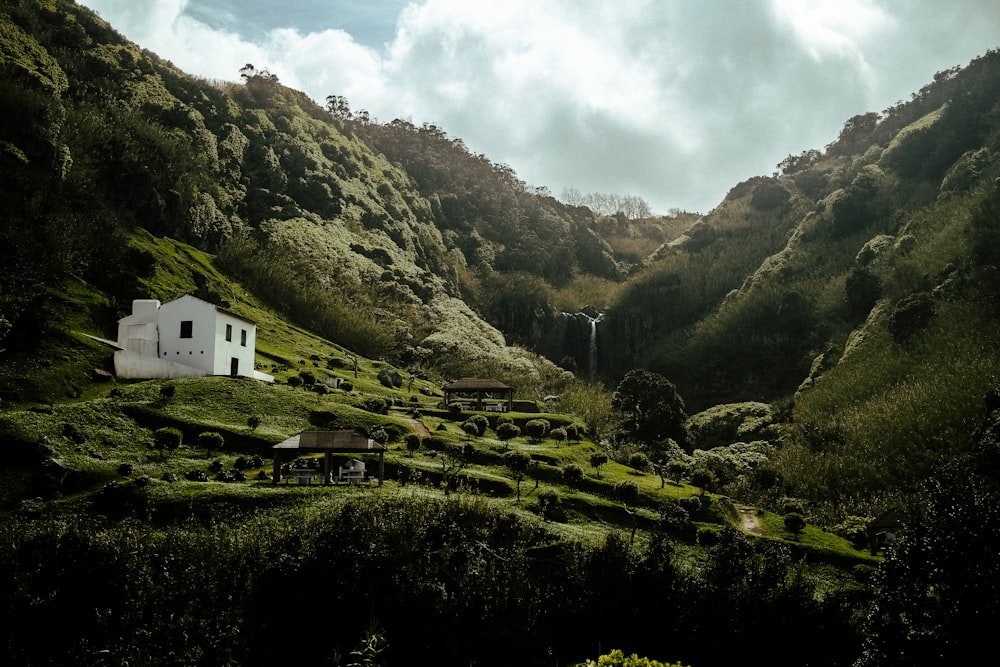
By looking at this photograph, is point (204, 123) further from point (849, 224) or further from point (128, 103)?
point (849, 224)

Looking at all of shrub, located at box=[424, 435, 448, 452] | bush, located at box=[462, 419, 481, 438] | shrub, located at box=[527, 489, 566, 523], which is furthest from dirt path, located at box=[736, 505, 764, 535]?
shrub, located at box=[424, 435, 448, 452]

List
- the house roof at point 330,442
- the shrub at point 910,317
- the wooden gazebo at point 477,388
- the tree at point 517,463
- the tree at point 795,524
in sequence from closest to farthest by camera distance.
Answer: the house roof at point 330,442
the tree at point 795,524
the tree at point 517,463
the wooden gazebo at point 477,388
the shrub at point 910,317

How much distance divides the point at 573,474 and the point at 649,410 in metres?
25.1

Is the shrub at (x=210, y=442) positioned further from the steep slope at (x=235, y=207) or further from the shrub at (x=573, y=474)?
the shrub at (x=573, y=474)

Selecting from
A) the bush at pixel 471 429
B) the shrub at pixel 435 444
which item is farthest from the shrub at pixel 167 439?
the bush at pixel 471 429

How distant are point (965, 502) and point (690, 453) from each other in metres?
47.3

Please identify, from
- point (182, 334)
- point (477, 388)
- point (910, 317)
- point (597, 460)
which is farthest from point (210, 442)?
point (910, 317)

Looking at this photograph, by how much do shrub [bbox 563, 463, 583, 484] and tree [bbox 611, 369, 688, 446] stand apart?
22.5 meters

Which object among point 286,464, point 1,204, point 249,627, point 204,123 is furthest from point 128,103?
point 249,627

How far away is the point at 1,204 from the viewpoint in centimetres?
6338

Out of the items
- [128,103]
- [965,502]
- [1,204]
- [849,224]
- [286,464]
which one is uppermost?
[128,103]

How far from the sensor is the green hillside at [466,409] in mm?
29188

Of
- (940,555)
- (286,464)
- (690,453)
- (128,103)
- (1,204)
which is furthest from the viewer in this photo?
(128,103)

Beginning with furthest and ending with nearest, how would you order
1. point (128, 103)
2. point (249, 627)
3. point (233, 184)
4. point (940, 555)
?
point (233, 184) < point (128, 103) < point (249, 627) < point (940, 555)
